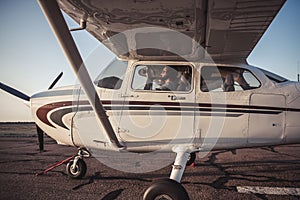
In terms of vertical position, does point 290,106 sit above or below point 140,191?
above

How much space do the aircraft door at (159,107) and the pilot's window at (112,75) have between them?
0.84ft

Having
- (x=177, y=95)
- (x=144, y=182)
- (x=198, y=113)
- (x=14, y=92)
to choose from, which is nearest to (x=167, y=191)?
(x=198, y=113)

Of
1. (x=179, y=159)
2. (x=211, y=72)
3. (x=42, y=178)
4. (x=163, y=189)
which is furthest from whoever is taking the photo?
(x=42, y=178)

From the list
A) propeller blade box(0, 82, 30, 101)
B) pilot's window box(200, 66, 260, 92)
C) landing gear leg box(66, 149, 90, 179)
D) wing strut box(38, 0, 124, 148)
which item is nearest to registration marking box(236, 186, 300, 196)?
pilot's window box(200, 66, 260, 92)

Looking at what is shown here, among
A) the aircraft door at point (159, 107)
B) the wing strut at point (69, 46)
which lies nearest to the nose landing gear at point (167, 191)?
the aircraft door at point (159, 107)

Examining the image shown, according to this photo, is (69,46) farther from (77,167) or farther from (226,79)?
(77,167)

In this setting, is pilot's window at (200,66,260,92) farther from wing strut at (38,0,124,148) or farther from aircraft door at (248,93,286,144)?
wing strut at (38,0,124,148)

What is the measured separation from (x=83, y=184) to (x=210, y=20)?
3740 mm

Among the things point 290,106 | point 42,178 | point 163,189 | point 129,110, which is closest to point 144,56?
point 129,110

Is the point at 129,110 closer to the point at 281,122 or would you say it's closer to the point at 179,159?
the point at 179,159

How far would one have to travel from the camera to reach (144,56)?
4535mm

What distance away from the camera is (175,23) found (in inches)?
136

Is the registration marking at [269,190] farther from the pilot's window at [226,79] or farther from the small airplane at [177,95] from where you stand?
the pilot's window at [226,79]

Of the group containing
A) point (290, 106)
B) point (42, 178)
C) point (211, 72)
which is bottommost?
point (42, 178)
